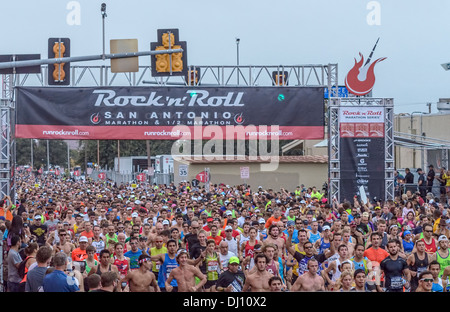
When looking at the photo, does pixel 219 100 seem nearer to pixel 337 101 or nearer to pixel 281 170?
pixel 337 101

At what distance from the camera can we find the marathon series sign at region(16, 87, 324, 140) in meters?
24.8

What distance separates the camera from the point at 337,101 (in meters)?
23.9

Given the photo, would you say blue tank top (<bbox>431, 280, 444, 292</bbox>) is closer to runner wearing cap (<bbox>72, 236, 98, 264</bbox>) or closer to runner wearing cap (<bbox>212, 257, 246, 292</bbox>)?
runner wearing cap (<bbox>212, 257, 246, 292</bbox>)

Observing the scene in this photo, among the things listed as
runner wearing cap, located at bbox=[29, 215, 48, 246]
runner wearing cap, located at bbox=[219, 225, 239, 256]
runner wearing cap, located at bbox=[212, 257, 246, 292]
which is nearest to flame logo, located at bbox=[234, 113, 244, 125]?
runner wearing cap, located at bbox=[29, 215, 48, 246]

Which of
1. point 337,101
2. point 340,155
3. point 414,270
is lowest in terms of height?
point 414,270

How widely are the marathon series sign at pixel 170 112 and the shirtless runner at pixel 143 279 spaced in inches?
532

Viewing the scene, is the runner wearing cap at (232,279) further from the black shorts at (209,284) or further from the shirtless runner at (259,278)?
the black shorts at (209,284)

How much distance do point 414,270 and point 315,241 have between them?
9.75 feet

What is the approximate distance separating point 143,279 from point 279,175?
37520 millimetres

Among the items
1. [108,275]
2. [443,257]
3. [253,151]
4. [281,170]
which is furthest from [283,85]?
[253,151]

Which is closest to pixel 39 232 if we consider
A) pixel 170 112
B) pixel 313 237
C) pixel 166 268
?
pixel 166 268

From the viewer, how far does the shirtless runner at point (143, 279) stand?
11359 mm

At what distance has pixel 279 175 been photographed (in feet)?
160
